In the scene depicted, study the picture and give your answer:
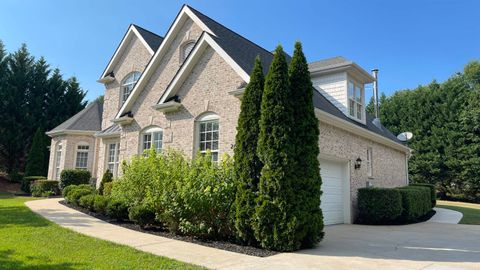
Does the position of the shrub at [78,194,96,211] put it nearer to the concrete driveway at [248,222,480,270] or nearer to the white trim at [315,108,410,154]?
the concrete driveway at [248,222,480,270]

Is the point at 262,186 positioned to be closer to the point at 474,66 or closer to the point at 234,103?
the point at 234,103

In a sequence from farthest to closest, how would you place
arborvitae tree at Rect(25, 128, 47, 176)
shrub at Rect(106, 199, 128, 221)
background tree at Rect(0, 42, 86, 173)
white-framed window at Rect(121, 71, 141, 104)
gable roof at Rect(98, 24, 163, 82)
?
background tree at Rect(0, 42, 86, 173), arborvitae tree at Rect(25, 128, 47, 176), white-framed window at Rect(121, 71, 141, 104), gable roof at Rect(98, 24, 163, 82), shrub at Rect(106, 199, 128, 221)

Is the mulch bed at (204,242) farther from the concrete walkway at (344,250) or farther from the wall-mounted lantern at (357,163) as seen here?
the wall-mounted lantern at (357,163)

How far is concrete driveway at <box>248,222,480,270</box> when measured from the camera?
20.3 feet

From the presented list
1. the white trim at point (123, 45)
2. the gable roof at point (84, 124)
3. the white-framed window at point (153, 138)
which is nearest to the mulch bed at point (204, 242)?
the white-framed window at point (153, 138)

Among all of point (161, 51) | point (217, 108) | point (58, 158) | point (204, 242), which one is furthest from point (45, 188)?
point (204, 242)

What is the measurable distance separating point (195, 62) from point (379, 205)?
8.52 meters

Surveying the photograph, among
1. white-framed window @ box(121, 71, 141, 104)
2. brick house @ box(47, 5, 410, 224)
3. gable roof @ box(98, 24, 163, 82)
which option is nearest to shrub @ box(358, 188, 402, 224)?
brick house @ box(47, 5, 410, 224)

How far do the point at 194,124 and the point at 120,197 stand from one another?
3472mm

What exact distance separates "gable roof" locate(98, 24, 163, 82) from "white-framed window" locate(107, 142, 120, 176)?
5180 millimetres

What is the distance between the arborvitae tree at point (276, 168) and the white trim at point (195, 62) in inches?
114

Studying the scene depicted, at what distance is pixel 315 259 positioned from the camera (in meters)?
6.59

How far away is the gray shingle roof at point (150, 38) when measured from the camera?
19194mm

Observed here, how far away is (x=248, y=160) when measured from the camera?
8180 mm
